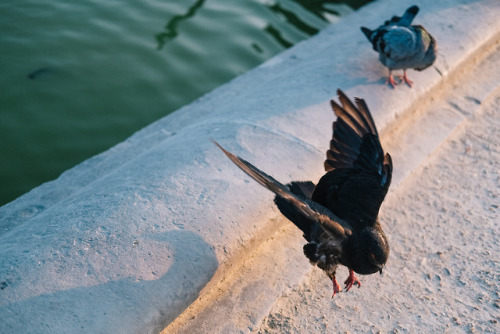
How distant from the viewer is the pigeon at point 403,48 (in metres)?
4.46

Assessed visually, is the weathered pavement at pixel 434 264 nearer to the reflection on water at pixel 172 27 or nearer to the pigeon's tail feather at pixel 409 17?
the pigeon's tail feather at pixel 409 17

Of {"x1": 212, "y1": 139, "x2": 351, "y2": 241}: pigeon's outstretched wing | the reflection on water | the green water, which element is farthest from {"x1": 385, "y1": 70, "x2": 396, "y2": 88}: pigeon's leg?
the reflection on water

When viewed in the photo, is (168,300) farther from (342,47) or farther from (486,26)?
(486,26)

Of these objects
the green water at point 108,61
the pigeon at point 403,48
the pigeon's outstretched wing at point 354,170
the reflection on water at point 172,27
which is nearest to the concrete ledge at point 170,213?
the pigeon at point 403,48

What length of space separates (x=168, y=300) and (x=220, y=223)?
0.58m

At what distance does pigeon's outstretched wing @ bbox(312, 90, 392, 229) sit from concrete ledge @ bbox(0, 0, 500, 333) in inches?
11.0

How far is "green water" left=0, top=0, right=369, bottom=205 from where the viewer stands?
16.7 feet

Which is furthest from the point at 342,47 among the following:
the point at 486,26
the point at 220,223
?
the point at 220,223

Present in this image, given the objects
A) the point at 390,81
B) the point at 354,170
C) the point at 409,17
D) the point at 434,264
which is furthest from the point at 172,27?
the point at 434,264

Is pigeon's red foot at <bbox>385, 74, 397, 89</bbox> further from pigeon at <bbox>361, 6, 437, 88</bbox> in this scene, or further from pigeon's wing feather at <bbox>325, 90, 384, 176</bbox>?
pigeon's wing feather at <bbox>325, 90, 384, 176</bbox>

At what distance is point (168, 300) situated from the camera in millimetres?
2701

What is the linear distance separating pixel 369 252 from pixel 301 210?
501 mm

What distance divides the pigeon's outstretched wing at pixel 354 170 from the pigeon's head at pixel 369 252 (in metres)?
0.19

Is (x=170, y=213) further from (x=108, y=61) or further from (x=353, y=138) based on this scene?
(x=108, y=61)
